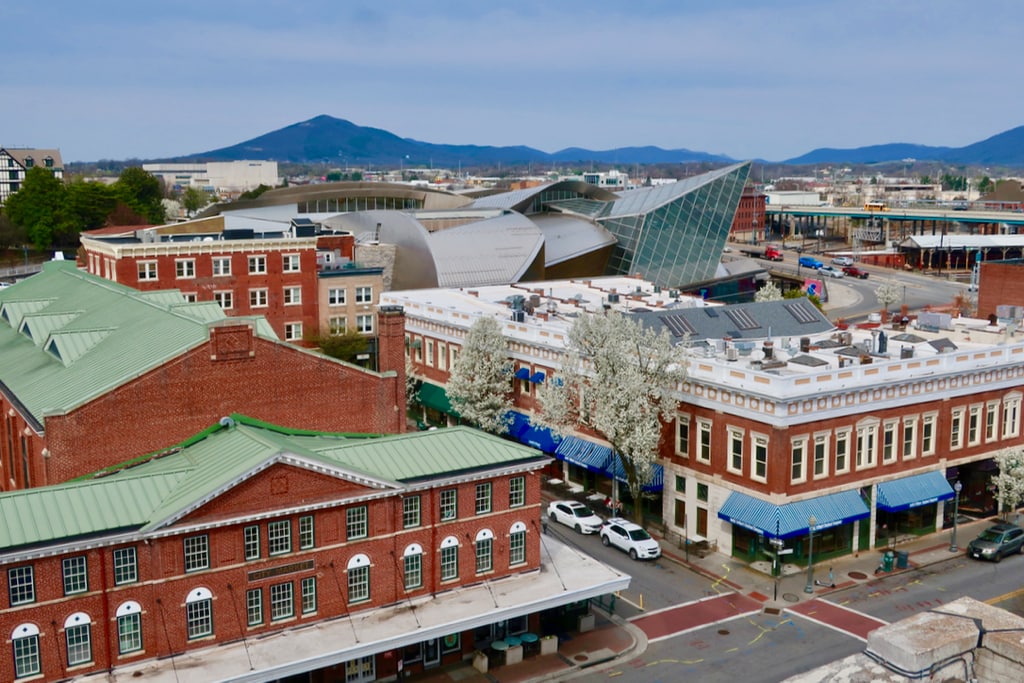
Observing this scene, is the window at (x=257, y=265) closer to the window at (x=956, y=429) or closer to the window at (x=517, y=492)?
the window at (x=517, y=492)

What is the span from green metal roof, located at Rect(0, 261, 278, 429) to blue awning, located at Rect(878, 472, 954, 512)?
31429 millimetres

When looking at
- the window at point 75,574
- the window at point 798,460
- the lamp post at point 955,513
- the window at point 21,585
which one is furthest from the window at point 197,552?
the lamp post at point 955,513

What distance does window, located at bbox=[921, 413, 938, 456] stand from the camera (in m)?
52.7

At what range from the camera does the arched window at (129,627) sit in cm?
3228

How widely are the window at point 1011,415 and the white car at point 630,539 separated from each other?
21.9m

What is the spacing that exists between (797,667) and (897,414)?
724 inches

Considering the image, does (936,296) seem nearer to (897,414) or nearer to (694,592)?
(897,414)

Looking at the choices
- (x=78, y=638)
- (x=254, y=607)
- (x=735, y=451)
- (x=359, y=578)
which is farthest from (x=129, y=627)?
(x=735, y=451)

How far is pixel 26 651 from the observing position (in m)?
30.8

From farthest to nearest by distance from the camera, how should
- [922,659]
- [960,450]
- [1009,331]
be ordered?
[1009,331] → [960,450] → [922,659]

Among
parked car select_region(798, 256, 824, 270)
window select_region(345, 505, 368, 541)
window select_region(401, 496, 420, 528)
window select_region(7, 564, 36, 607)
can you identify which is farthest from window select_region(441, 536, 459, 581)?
parked car select_region(798, 256, 824, 270)

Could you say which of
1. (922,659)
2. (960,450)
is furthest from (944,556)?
(922,659)

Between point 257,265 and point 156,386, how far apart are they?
42607mm

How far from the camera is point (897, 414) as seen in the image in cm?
5131
